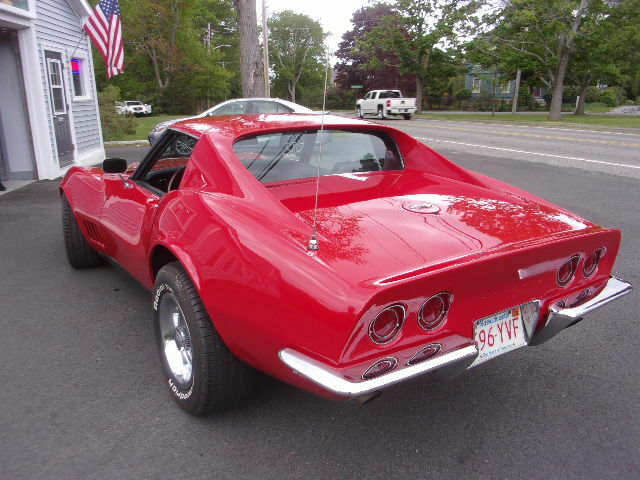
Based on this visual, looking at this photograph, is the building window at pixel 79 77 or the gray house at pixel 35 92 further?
the building window at pixel 79 77

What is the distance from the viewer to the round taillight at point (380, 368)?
1854 mm

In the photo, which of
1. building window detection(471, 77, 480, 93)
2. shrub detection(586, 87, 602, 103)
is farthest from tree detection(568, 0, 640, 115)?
building window detection(471, 77, 480, 93)

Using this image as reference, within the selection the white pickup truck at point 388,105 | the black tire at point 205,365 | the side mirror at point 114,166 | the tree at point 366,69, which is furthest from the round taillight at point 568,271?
the tree at point 366,69

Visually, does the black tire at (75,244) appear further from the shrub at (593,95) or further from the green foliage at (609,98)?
the shrub at (593,95)

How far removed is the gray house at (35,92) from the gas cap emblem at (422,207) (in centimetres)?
815

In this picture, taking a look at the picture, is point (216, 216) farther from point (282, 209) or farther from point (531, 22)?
point (531, 22)

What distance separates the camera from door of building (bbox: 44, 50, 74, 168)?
1020 centimetres

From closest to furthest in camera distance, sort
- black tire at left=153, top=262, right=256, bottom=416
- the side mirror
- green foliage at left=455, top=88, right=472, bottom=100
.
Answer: black tire at left=153, top=262, right=256, bottom=416 < the side mirror < green foliage at left=455, top=88, right=472, bottom=100

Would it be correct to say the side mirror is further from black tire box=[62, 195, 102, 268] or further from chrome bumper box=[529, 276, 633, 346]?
chrome bumper box=[529, 276, 633, 346]

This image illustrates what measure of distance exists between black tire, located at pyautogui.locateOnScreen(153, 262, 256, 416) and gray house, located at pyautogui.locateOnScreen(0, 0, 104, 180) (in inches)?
309

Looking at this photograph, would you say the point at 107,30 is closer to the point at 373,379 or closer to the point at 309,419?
the point at 309,419

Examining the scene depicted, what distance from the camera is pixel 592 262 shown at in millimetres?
2557

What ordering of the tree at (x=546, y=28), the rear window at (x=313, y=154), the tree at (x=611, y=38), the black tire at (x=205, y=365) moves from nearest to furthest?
the black tire at (x=205, y=365)
the rear window at (x=313, y=154)
the tree at (x=611, y=38)
the tree at (x=546, y=28)

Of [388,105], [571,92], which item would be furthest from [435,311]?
[571,92]
